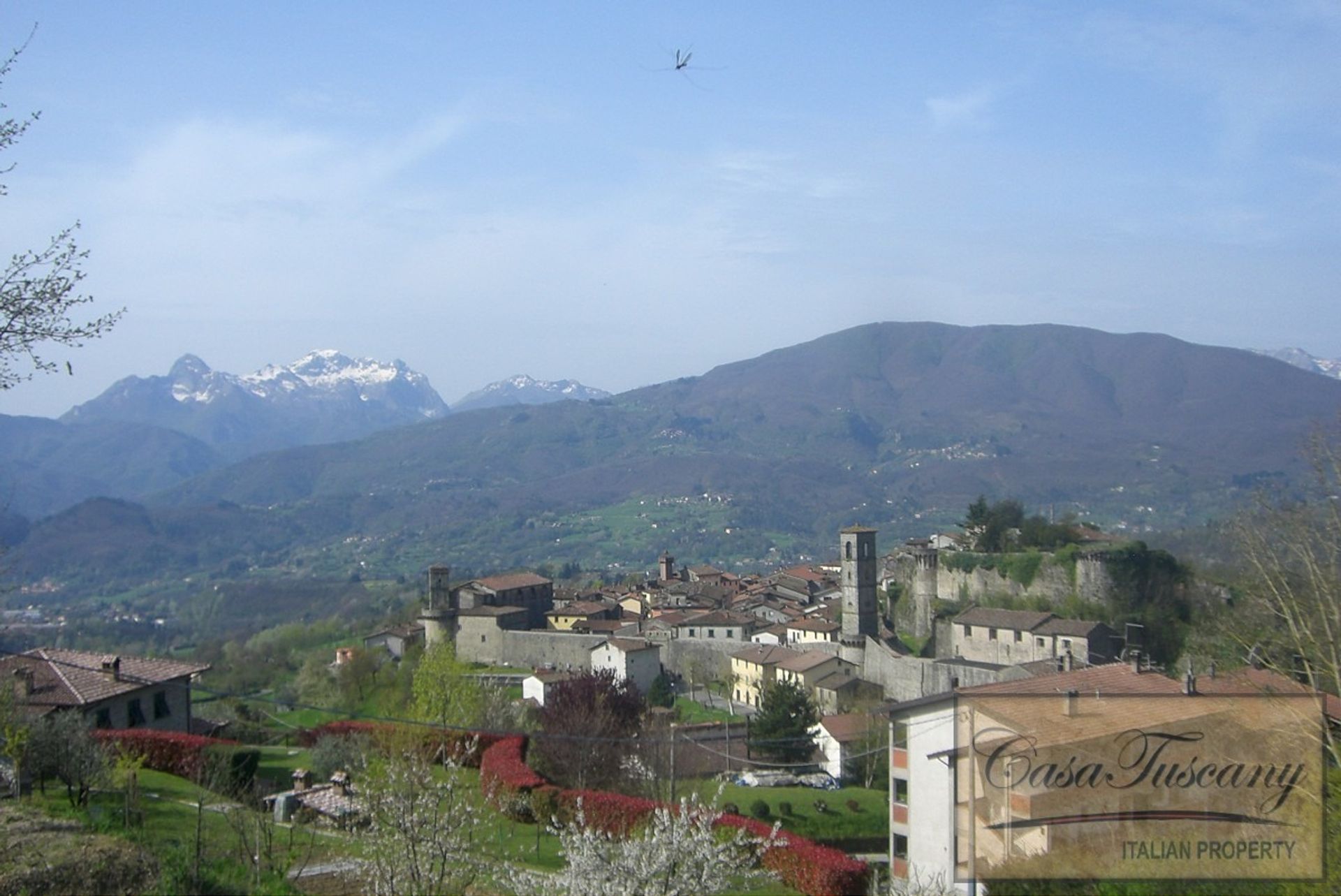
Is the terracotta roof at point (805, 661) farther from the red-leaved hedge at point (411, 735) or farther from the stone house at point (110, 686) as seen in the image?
the stone house at point (110, 686)

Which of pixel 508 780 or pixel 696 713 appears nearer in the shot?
pixel 508 780

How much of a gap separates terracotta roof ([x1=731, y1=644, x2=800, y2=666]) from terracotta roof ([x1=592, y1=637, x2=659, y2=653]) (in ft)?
12.9

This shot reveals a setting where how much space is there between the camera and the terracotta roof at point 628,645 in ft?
159

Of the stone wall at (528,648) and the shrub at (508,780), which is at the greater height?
the shrub at (508,780)

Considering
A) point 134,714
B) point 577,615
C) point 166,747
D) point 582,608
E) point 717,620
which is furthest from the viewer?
point 582,608

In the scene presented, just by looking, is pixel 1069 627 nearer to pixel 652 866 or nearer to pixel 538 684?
pixel 538 684

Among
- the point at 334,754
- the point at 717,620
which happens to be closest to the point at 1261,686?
the point at 334,754

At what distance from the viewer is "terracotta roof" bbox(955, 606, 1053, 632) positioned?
1539 inches

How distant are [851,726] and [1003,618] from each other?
31.5 feet

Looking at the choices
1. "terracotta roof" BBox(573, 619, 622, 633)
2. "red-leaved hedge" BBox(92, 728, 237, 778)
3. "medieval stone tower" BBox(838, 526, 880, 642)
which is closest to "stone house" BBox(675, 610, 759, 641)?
"terracotta roof" BBox(573, 619, 622, 633)

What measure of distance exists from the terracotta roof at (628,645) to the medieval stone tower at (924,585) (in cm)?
1189

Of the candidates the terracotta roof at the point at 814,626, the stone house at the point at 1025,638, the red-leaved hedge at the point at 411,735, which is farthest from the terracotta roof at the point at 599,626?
the red-leaved hedge at the point at 411,735

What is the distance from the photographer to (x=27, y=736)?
1352cm

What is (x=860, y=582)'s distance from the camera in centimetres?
4884
